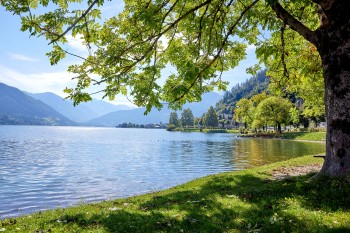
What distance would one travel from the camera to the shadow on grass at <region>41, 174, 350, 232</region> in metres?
10.3

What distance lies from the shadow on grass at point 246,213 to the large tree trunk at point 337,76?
1.40 m

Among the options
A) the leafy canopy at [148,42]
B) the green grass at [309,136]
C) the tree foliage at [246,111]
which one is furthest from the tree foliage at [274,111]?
the leafy canopy at [148,42]

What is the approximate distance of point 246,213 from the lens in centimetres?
1183

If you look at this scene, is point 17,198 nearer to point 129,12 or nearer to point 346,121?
point 129,12

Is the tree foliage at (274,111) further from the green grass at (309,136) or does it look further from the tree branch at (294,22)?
the tree branch at (294,22)

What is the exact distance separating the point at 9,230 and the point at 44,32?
828 centimetres

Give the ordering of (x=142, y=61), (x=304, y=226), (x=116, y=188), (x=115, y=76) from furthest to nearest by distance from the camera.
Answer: (x=116, y=188)
(x=142, y=61)
(x=115, y=76)
(x=304, y=226)

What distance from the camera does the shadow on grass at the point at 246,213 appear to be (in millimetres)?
10289

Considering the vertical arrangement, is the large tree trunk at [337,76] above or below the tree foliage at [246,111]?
below

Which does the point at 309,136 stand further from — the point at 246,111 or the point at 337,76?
the point at 337,76

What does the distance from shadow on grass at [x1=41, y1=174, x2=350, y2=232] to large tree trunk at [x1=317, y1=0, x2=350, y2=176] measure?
1402 mm

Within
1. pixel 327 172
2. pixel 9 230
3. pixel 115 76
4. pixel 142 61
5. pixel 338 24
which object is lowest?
pixel 9 230

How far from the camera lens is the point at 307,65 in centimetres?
2414

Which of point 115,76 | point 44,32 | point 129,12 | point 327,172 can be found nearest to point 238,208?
point 327,172
